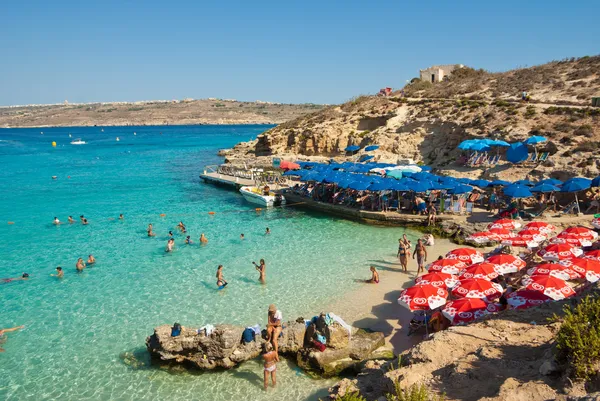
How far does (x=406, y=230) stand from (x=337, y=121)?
25964mm

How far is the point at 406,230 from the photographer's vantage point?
71.9 feet

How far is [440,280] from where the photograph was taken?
1141 cm

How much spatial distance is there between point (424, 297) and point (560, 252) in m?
5.51

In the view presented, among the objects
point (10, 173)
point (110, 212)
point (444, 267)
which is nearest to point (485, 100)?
point (444, 267)

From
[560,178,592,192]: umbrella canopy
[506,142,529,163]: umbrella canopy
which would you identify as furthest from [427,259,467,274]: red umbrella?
[506,142,529,163]: umbrella canopy

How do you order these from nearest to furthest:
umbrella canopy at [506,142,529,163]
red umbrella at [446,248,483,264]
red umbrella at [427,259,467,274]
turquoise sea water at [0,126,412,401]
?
turquoise sea water at [0,126,412,401] → red umbrella at [427,259,467,274] → red umbrella at [446,248,483,264] → umbrella canopy at [506,142,529,163]

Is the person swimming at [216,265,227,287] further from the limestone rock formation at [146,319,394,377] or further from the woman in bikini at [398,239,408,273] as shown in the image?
the woman in bikini at [398,239,408,273]

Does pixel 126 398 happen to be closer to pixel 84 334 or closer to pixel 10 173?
pixel 84 334

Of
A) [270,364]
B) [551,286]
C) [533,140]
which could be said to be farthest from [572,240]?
[533,140]

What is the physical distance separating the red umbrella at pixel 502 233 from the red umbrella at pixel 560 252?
92.7 inches

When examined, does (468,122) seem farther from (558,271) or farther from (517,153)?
(558,271)

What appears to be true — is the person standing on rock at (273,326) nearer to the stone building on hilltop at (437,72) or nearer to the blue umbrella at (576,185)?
the blue umbrella at (576,185)

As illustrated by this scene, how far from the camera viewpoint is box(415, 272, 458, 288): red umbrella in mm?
11267

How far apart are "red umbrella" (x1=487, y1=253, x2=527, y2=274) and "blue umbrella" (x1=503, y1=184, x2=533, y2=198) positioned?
8.64 metres
